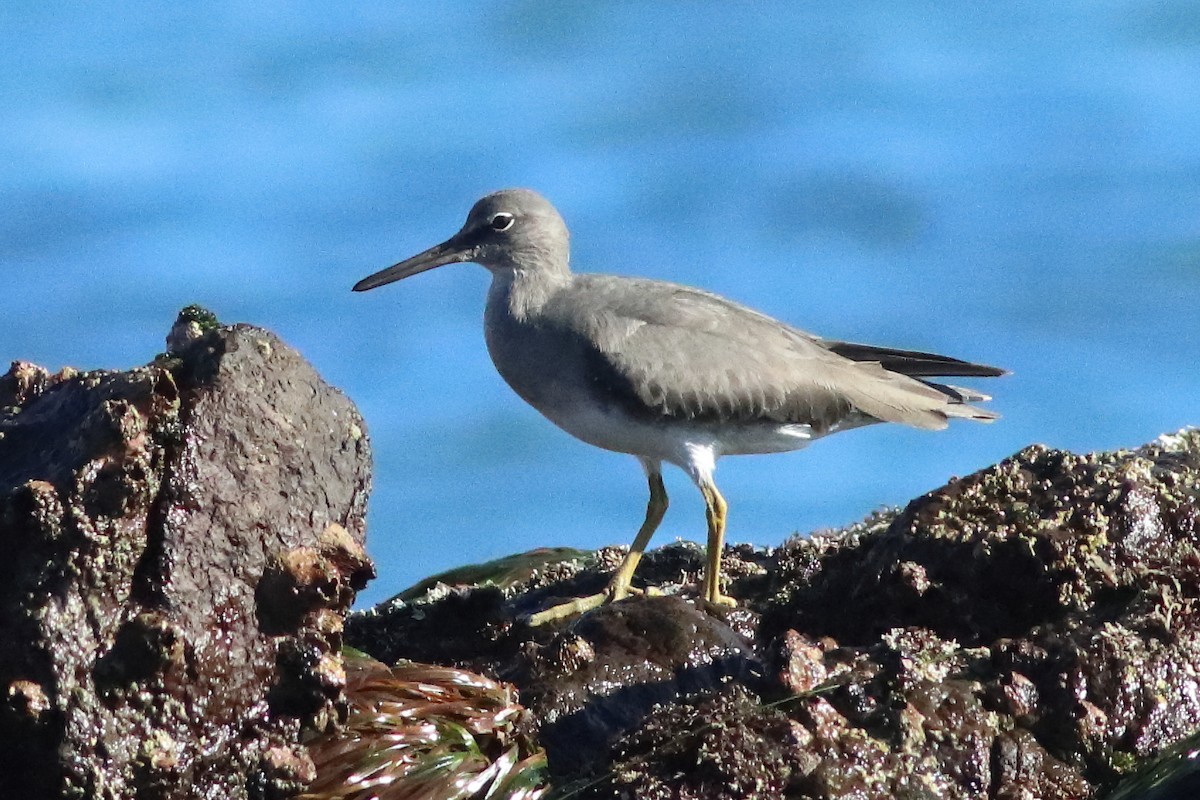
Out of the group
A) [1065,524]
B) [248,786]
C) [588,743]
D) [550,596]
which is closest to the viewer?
[248,786]

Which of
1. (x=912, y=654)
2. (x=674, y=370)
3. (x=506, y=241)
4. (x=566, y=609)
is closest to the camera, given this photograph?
(x=912, y=654)

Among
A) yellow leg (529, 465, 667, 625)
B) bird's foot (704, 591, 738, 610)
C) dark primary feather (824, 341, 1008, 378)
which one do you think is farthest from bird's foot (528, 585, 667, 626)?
dark primary feather (824, 341, 1008, 378)

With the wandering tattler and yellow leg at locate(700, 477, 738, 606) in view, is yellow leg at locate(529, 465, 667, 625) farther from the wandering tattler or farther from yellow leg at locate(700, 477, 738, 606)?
yellow leg at locate(700, 477, 738, 606)

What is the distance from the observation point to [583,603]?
585cm

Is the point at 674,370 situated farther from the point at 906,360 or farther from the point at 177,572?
the point at 177,572

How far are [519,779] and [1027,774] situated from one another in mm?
1356

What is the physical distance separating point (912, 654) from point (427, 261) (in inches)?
172

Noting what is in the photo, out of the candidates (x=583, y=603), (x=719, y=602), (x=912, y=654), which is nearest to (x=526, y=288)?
(x=583, y=603)

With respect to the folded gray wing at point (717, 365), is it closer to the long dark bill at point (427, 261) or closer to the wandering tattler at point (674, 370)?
the wandering tattler at point (674, 370)

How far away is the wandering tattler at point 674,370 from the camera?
704 cm

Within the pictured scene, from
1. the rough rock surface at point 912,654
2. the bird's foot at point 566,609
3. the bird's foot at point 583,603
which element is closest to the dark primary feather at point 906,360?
the rough rock surface at point 912,654

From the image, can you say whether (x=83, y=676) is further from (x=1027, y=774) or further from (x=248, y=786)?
(x=1027, y=774)

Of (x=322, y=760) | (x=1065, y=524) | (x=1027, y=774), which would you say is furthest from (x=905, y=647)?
(x=322, y=760)

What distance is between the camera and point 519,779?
448 cm
